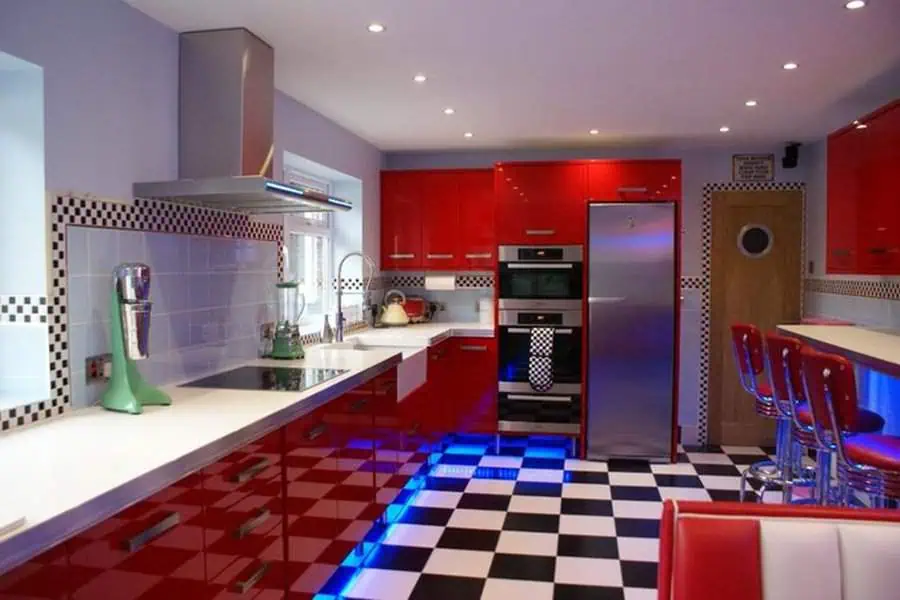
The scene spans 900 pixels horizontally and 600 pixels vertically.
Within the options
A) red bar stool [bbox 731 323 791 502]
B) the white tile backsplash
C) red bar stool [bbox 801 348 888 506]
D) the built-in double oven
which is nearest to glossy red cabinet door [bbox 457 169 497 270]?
the built-in double oven

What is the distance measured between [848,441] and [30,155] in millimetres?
2827

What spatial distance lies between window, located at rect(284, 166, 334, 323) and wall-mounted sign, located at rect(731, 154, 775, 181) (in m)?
3.01

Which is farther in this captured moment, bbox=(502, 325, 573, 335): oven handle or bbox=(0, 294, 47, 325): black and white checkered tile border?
bbox=(502, 325, 573, 335): oven handle

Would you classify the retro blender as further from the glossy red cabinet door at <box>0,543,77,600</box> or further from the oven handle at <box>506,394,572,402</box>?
the glossy red cabinet door at <box>0,543,77,600</box>

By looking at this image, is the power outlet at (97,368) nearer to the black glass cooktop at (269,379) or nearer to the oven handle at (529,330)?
the black glass cooktop at (269,379)

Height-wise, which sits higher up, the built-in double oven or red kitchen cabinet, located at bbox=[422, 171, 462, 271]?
red kitchen cabinet, located at bbox=[422, 171, 462, 271]

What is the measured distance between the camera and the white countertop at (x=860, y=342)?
2.66 metres

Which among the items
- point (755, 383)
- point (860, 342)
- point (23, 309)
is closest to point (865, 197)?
point (860, 342)

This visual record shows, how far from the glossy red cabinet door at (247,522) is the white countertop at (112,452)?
6 cm

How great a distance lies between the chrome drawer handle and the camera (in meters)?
2.50

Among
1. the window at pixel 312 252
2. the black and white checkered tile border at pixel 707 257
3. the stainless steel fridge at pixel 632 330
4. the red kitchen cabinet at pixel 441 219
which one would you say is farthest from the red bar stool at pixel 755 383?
the window at pixel 312 252

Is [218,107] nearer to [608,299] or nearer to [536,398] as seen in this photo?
[608,299]

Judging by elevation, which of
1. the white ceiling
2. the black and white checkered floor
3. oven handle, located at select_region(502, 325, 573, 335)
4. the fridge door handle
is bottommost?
the black and white checkered floor

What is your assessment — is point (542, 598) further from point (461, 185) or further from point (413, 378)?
point (461, 185)
